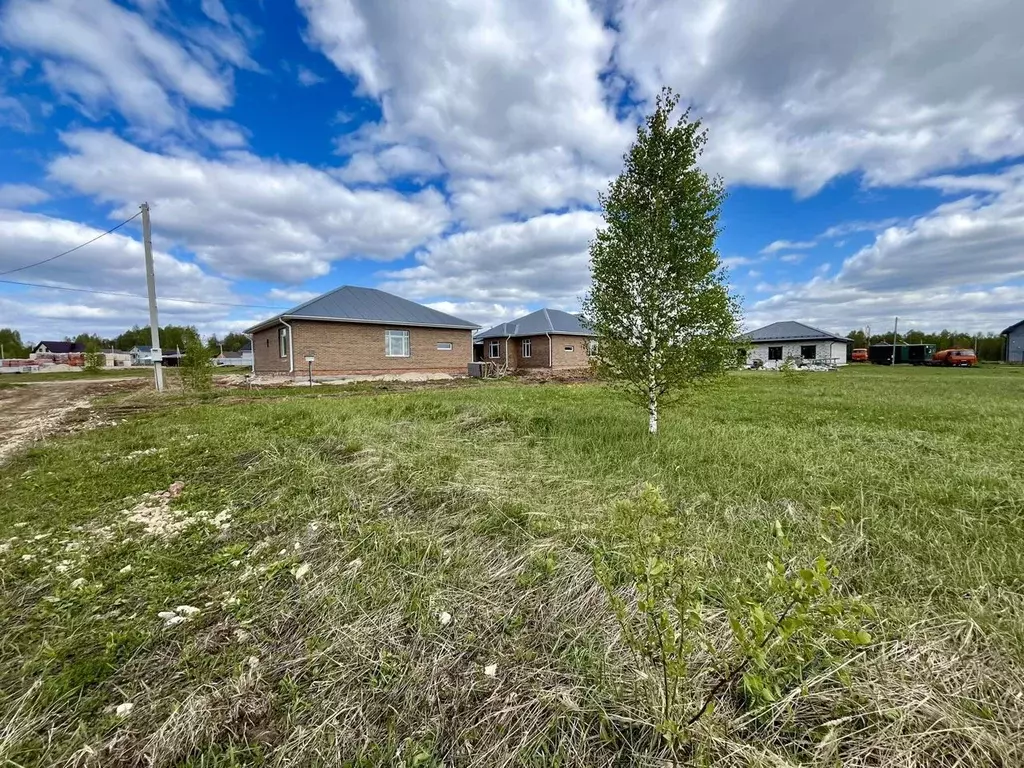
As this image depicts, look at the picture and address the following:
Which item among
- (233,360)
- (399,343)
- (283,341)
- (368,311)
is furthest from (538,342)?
(233,360)

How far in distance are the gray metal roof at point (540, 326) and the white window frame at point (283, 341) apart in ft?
45.8

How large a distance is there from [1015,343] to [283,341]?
63923 millimetres

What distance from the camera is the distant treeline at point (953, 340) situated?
1863 inches

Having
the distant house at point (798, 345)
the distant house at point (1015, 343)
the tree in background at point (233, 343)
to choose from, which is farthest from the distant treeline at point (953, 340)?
the tree in background at point (233, 343)

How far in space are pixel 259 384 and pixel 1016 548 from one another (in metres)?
21.5

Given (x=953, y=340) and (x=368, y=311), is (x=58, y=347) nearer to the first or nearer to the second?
(x=368, y=311)

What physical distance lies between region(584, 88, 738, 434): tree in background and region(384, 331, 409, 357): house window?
55.8 ft

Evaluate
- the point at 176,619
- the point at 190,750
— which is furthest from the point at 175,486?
the point at 190,750

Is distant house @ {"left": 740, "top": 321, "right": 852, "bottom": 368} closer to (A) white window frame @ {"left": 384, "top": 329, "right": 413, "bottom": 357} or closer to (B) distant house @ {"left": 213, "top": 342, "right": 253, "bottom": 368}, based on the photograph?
(A) white window frame @ {"left": 384, "top": 329, "right": 413, "bottom": 357}

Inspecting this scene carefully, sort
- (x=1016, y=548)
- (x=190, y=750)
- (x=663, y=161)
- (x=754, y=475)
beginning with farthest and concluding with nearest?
1. (x=663, y=161)
2. (x=754, y=475)
3. (x=1016, y=548)
4. (x=190, y=750)

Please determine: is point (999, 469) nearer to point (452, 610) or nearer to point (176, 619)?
point (452, 610)

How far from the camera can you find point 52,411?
11117 mm

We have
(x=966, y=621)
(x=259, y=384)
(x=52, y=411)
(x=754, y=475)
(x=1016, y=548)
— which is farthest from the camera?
(x=259, y=384)

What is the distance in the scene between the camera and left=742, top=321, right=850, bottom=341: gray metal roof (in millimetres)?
35419
